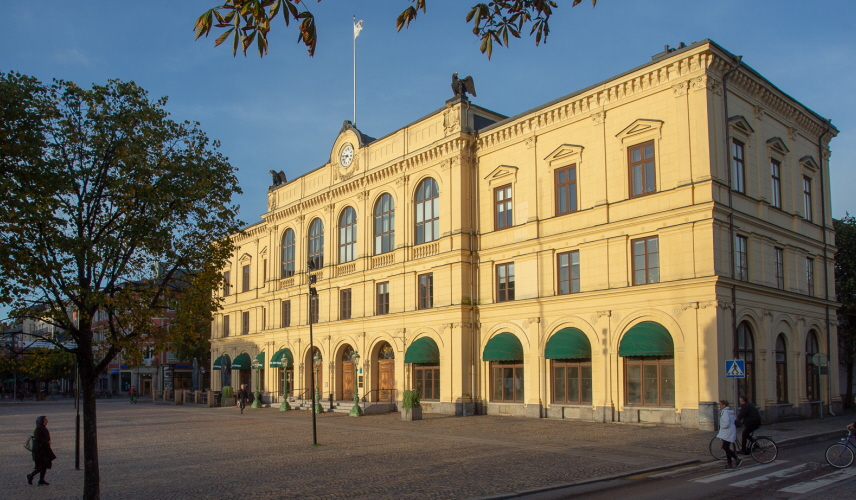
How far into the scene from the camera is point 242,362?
5516 cm

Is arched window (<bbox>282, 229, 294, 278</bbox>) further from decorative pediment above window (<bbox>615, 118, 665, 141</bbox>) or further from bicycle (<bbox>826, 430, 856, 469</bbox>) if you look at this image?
bicycle (<bbox>826, 430, 856, 469</bbox>)

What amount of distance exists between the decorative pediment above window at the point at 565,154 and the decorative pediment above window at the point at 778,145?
826 cm

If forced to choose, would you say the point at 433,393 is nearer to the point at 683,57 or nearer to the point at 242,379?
the point at 683,57

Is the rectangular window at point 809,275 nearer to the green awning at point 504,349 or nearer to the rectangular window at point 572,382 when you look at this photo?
the rectangular window at point 572,382

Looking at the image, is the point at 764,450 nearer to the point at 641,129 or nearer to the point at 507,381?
the point at 641,129

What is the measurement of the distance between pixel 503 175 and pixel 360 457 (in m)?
18.8

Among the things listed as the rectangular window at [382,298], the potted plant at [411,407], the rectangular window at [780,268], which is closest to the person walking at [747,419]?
the rectangular window at [780,268]

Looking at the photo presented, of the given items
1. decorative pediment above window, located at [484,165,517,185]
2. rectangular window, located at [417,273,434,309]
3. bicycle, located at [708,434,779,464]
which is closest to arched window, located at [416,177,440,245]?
rectangular window, located at [417,273,434,309]

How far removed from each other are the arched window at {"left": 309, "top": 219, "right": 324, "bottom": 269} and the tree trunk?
33.4m

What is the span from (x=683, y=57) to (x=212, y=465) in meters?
22.5

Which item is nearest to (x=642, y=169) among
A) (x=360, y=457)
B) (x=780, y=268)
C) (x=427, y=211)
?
(x=780, y=268)

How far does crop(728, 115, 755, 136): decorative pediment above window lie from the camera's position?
27825 mm

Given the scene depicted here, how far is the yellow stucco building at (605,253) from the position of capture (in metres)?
26.7

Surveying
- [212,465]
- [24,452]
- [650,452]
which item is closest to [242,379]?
[24,452]
